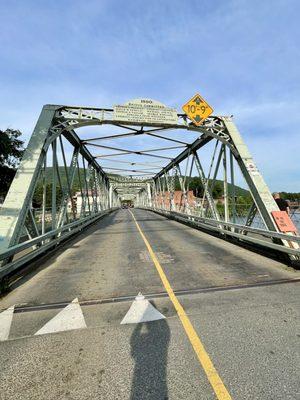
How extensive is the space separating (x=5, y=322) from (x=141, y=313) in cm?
218

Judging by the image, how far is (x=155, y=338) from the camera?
345 cm

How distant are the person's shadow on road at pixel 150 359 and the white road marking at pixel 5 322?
1.88 metres

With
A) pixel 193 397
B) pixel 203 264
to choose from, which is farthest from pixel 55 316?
pixel 203 264

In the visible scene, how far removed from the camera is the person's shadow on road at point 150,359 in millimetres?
2480

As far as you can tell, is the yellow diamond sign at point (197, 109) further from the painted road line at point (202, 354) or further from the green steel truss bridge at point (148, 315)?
the painted road line at point (202, 354)

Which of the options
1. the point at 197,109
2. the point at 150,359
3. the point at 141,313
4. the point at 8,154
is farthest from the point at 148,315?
the point at 8,154

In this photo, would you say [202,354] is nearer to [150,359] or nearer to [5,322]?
[150,359]

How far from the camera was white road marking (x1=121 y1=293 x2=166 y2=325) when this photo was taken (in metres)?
4.00

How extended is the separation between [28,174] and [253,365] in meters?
8.21

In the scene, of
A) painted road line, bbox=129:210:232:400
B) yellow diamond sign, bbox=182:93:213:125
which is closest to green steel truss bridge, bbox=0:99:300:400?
painted road line, bbox=129:210:232:400

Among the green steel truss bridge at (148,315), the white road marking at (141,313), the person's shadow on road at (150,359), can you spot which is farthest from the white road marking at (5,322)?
the person's shadow on road at (150,359)

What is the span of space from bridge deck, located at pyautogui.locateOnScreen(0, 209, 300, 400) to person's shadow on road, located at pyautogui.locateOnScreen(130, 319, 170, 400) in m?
0.01

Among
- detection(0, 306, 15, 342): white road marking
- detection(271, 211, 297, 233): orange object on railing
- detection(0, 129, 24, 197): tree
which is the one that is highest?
detection(0, 129, 24, 197): tree

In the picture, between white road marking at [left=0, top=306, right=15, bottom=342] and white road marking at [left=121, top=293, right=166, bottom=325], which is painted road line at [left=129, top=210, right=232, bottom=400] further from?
white road marking at [left=0, top=306, right=15, bottom=342]
